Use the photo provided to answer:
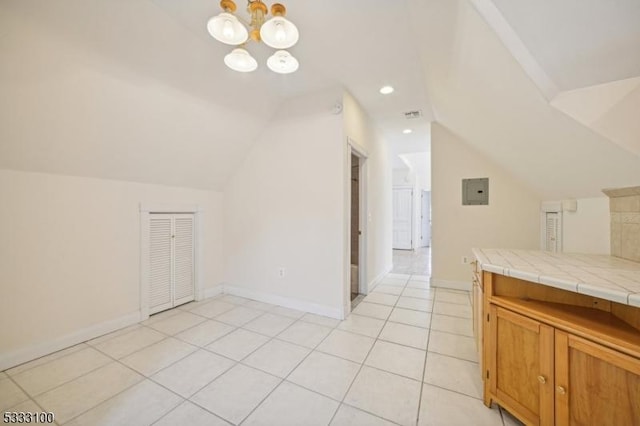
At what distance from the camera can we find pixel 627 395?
1001 millimetres

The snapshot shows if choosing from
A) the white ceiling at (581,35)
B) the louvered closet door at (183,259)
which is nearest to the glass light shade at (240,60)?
the white ceiling at (581,35)

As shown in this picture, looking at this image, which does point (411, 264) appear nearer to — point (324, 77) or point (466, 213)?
point (466, 213)

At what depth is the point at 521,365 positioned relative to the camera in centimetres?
137

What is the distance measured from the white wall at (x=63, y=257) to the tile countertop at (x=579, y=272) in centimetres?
332

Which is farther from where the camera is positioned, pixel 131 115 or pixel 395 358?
pixel 131 115

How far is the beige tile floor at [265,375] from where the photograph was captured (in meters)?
1.50

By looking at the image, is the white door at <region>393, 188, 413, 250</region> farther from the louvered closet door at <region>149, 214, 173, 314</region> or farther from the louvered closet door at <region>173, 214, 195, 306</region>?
the louvered closet door at <region>149, 214, 173, 314</region>

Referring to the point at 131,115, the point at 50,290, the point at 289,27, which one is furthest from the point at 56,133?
the point at 289,27

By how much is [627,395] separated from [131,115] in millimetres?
3563

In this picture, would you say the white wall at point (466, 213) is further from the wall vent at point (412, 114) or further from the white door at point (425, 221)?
the white door at point (425, 221)

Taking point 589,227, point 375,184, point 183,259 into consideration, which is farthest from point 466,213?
point 183,259

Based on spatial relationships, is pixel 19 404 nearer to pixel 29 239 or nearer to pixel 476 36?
pixel 29 239

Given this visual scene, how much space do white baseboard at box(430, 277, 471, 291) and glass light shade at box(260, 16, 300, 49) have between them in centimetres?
385

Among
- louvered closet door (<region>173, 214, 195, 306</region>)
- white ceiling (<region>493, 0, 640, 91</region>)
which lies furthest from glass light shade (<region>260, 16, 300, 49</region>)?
louvered closet door (<region>173, 214, 195, 306</region>)
